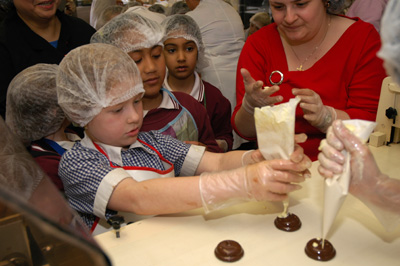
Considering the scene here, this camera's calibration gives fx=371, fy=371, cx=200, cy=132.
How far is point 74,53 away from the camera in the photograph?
1367 millimetres

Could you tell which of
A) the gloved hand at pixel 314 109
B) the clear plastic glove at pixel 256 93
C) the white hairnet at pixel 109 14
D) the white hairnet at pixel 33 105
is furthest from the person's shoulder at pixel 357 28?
the white hairnet at pixel 109 14

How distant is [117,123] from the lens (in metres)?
1.37

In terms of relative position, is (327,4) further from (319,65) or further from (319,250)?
(319,250)

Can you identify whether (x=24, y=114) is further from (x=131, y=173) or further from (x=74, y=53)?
(x=131, y=173)


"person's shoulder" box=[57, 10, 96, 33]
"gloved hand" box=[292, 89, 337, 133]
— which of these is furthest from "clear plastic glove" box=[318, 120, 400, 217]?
"person's shoulder" box=[57, 10, 96, 33]

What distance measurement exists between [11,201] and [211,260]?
2.16ft

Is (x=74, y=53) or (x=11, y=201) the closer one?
(x=11, y=201)

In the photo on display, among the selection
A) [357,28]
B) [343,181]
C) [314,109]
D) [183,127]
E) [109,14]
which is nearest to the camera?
[343,181]

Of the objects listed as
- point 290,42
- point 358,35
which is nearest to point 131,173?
point 290,42

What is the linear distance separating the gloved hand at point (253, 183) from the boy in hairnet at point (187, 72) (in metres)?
1.24

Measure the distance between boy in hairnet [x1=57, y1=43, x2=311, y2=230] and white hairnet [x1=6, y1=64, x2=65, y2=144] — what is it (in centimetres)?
25

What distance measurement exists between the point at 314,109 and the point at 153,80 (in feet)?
2.61

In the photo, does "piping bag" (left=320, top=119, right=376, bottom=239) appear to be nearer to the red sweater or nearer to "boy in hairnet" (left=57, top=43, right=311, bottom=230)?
"boy in hairnet" (left=57, top=43, right=311, bottom=230)

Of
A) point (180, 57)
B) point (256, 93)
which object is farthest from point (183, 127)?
point (180, 57)
